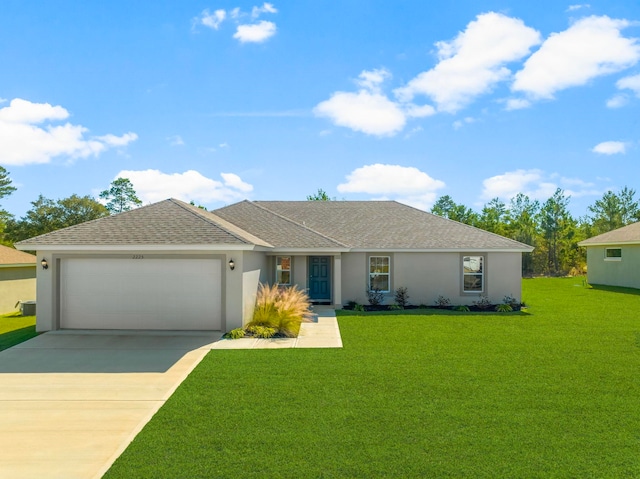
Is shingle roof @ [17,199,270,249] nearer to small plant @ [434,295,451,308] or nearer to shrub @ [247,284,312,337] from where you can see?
shrub @ [247,284,312,337]

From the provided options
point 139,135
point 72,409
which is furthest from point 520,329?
point 139,135

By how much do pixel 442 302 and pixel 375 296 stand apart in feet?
8.91

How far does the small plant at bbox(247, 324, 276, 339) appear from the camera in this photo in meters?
11.2

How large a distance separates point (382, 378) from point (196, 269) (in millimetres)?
6524

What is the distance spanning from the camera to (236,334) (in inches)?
436

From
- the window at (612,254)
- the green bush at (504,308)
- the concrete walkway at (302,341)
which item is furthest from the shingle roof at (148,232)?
the window at (612,254)

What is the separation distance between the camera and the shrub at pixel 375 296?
659 inches

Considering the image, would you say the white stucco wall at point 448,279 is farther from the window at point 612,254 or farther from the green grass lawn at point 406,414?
the window at point 612,254

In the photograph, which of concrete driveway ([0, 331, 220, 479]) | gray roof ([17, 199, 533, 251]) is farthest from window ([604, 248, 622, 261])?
concrete driveway ([0, 331, 220, 479])

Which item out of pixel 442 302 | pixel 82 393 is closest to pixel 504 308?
pixel 442 302

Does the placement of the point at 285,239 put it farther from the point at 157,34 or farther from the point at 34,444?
the point at 34,444

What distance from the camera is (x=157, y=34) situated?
43.1 feet

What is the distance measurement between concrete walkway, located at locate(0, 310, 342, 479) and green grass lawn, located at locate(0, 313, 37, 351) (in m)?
0.47

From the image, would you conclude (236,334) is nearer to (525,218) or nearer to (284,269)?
(284,269)
